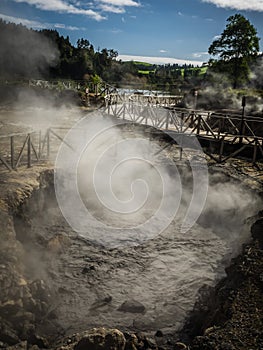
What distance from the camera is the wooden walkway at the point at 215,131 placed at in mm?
10531

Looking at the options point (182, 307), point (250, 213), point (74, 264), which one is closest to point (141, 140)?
point (250, 213)

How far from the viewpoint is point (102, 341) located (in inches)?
148

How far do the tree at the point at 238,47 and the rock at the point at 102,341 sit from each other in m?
23.7

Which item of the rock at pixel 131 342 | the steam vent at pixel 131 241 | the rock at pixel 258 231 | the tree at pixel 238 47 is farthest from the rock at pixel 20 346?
the tree at pixel 238 47

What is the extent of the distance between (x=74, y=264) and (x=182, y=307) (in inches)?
99.7

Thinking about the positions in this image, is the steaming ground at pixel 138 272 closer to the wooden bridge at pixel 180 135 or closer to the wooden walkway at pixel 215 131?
the wooden bridge at pixel 180 135

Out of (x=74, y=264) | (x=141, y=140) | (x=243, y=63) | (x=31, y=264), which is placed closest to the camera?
(x=31, y=264)

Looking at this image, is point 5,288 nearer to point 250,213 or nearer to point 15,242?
point 15,242

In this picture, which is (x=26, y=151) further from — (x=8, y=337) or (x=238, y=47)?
(x=238, y=47)

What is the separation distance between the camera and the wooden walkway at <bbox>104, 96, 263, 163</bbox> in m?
10.5

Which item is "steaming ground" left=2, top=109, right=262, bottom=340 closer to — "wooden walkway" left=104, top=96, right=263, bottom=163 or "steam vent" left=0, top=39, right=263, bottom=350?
"steam vent" left=0, top=39, right=263, bottom=350

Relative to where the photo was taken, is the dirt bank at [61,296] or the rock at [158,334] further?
the rock at [158,334]

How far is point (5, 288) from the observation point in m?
4.80

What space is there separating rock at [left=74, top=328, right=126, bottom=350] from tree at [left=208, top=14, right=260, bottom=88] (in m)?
23.7
